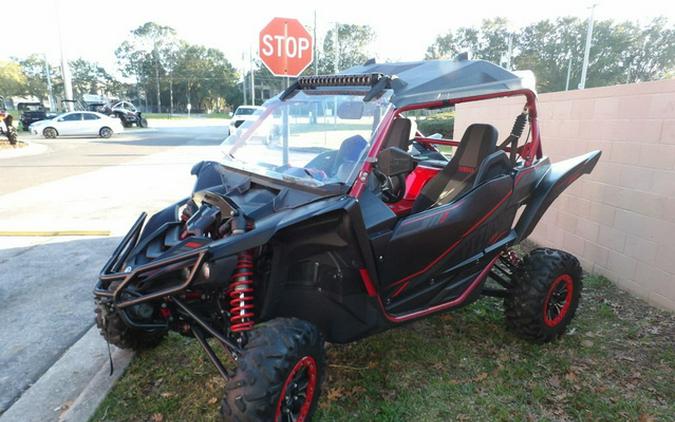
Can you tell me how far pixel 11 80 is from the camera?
7988 cm

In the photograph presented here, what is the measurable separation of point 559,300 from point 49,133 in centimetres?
2541

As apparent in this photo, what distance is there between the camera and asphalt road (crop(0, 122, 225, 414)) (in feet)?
11.1

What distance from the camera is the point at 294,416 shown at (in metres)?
2.38

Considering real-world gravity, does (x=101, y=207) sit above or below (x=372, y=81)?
below

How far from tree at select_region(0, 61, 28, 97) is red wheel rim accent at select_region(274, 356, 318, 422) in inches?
3857

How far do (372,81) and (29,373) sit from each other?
3083mm

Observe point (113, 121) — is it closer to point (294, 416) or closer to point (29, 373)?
point (29, 373)

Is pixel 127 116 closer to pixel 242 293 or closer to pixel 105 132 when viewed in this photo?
pixel 105 132

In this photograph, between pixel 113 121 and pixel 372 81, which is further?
pixel 113 121

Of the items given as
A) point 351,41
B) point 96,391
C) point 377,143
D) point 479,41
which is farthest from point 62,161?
point 479,41

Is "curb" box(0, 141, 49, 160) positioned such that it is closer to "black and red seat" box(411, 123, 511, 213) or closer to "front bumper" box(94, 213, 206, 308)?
"front bumper" box(94, 213, 206, 308)

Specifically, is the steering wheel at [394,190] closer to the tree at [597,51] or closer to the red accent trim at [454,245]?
the red accent trim at [454,245]

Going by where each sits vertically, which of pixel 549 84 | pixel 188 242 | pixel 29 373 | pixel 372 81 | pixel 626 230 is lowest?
pixel 29 373

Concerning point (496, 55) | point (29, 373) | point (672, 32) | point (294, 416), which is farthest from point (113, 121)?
point (672, 32)
